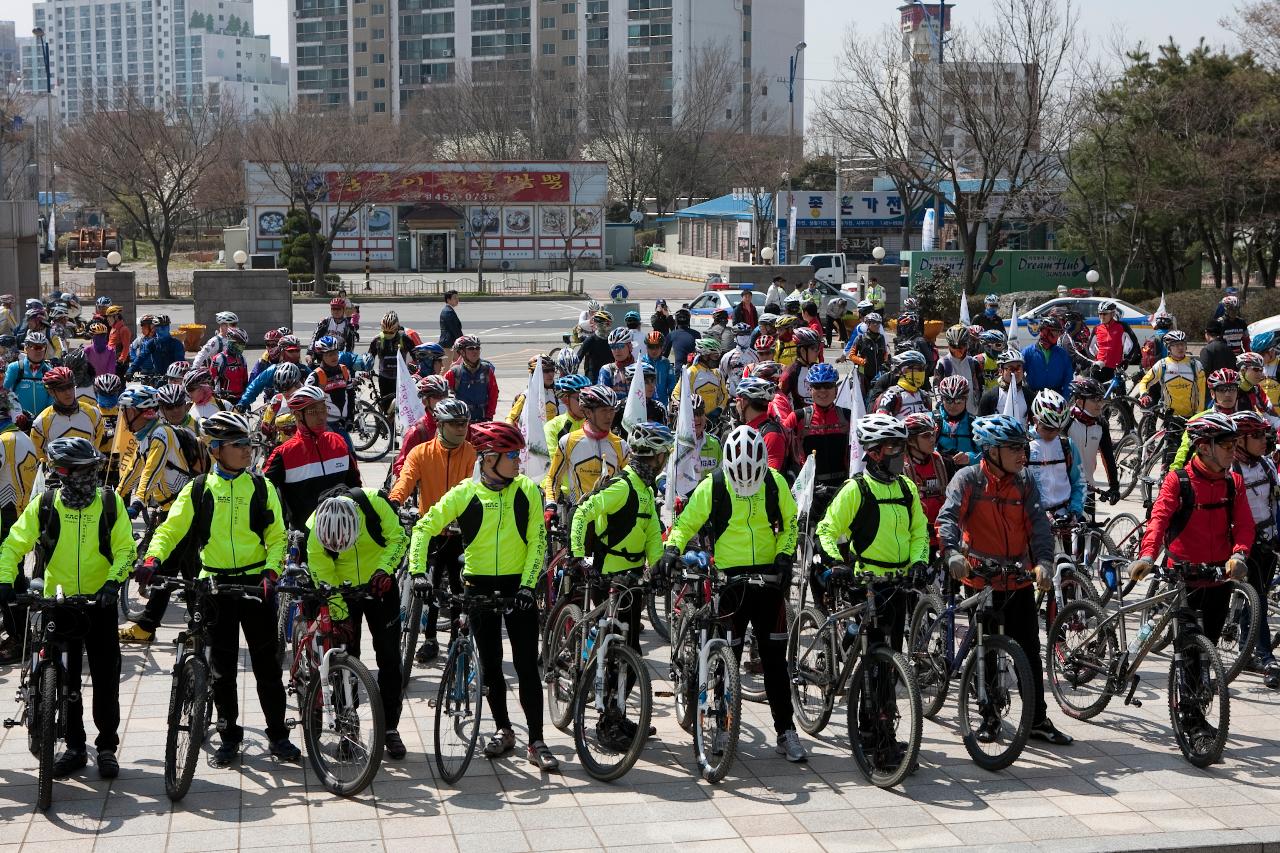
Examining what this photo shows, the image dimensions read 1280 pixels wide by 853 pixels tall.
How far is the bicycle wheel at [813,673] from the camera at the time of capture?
28.9 ft

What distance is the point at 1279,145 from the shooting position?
39.1 metres

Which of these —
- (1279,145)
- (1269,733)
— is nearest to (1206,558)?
(1269,733)

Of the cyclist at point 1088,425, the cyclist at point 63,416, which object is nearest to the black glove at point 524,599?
the cyclist at point 1088,425

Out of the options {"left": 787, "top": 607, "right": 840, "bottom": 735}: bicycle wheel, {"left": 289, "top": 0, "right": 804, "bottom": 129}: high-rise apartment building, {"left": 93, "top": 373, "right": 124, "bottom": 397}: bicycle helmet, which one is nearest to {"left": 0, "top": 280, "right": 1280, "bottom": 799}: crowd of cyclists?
{"left": 787, "top": 607, "right": 840, "bottom": 735}: bicycle wheel

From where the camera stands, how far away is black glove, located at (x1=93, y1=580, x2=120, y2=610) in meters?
7.68

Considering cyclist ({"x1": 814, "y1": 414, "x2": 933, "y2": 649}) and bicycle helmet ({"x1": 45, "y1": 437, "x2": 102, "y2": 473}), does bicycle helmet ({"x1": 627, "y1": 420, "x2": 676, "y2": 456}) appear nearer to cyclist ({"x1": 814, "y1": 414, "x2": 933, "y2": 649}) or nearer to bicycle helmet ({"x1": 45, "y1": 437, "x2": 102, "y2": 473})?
cyclist ({"x1": 814, "y1": 414, "x2": 933, "y2": 649})

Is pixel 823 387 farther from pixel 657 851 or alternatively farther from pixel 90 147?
pixel 90 147

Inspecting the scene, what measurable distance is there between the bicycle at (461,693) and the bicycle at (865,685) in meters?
1.91

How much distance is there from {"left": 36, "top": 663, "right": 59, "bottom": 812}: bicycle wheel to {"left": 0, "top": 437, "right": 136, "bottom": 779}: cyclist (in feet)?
0.99

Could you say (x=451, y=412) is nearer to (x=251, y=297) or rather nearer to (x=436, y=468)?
(x=436, y=468)

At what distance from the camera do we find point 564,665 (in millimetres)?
9016

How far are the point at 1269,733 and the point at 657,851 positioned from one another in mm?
3976

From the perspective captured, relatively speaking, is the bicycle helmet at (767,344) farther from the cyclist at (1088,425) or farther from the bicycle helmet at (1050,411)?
the bicycle helmet at (1050,411)

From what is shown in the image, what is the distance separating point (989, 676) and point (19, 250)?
3271 cm
